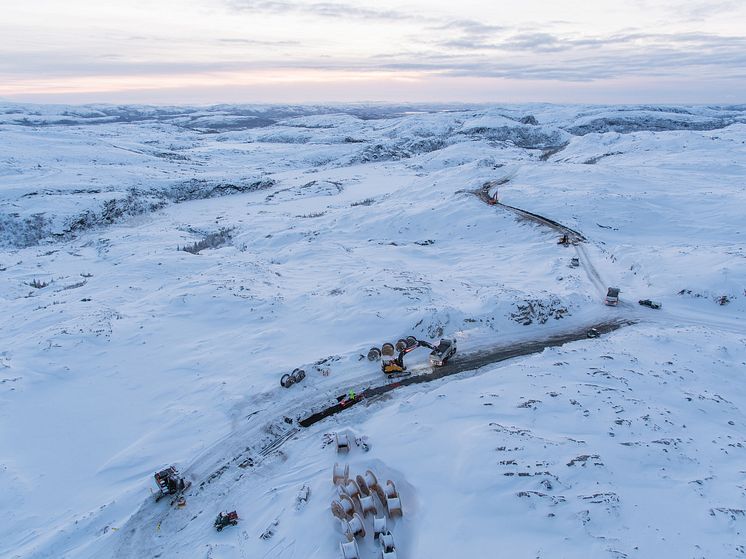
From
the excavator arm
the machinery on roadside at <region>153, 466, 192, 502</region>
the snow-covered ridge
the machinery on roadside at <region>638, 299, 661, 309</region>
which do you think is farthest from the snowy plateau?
the snow-covered ridge

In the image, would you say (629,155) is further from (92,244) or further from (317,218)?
(92,244)

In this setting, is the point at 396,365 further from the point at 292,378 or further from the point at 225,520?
the point at 225,520

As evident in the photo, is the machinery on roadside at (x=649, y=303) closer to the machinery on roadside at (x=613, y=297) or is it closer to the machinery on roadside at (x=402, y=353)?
the machinery on roadside at (x=613, y=297)

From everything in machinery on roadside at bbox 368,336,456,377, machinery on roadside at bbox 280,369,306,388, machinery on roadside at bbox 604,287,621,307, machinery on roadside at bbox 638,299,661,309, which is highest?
machinery on roadside at bbox 604,287,621,307

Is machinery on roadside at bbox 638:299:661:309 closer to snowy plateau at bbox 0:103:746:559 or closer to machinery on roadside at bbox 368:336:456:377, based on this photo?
snowy plateau at bbox 0:103:746:559

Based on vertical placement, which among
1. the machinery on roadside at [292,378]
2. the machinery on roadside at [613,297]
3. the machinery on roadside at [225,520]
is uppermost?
the machinery on roadside at [613,297]

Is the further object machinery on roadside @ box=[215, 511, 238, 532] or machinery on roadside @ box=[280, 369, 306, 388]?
machinery on roadside @ box=[280, 369, 306, 388]

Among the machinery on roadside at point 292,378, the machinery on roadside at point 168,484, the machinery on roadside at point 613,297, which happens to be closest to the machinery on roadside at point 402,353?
the machinery on roadside at point 292,378

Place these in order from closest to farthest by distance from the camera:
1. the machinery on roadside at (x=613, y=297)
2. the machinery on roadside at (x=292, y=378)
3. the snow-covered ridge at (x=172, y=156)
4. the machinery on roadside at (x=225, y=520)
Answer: the machinery on roadside at (x=225, y=520) → the machinery on roadside at (x=292, y=378) → the machinery on roadside at (x=613, y=297) → the snow-covered ridge at (x=172, y=156)
